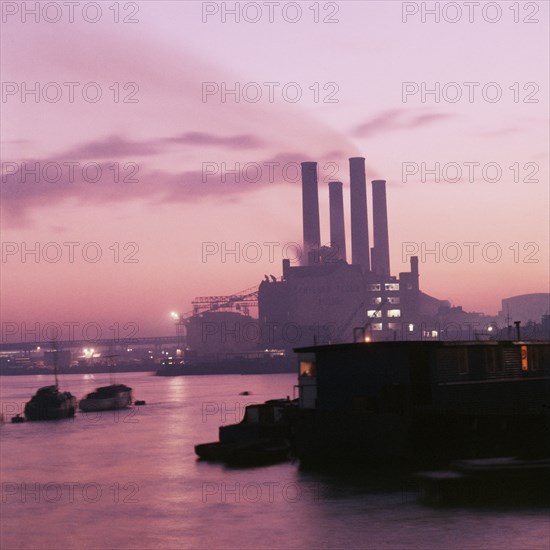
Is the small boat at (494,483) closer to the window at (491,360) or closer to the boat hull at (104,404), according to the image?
the window at (491,360)

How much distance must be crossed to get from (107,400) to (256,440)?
83806 millimetres

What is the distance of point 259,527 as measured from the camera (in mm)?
41656

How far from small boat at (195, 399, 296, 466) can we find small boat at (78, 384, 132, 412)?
77234 millimetres

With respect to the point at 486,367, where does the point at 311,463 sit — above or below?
below

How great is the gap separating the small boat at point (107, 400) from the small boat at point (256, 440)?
77234 millimetres

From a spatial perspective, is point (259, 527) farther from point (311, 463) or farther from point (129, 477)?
point (129, 477)

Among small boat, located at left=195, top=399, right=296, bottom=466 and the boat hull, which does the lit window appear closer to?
small boat, located at left=195, top=399, right=296, bottom=466

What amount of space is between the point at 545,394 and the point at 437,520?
20805mm

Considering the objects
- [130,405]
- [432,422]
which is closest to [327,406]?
[432,422]

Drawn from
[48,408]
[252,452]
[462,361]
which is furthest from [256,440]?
[48,408]

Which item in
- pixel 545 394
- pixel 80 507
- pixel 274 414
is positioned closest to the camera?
pixel 80 507

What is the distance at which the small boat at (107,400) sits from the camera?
142 metres

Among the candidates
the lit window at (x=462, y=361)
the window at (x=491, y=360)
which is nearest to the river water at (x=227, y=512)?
the lit window at (x=462, y=361)

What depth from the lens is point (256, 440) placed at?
211ft
